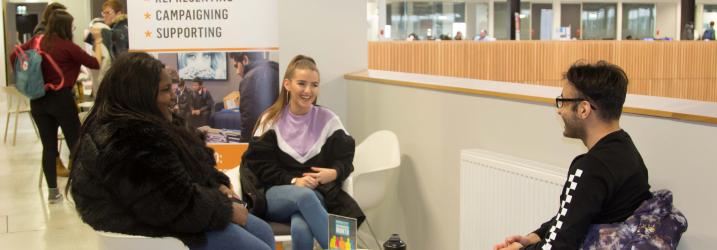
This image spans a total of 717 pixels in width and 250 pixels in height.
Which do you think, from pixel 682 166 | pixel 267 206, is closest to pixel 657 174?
pixel 682 166

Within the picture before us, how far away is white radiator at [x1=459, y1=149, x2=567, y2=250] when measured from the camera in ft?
10.1

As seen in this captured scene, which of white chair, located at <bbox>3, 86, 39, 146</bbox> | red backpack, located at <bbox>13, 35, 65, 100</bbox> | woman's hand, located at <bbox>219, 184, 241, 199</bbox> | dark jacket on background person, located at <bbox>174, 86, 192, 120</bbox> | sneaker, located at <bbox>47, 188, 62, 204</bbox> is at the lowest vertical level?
sneaker, located at <bbox>47, 188, 62, 204</bbox>

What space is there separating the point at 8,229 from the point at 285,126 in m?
2.66

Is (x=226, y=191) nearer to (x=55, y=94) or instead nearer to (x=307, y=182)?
(x=307, y=182)

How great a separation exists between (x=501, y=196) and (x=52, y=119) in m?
4.36

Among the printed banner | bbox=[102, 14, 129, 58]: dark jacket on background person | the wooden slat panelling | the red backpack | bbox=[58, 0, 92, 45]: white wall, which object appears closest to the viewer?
the printed banner

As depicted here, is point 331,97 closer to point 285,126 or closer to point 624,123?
point 285,126

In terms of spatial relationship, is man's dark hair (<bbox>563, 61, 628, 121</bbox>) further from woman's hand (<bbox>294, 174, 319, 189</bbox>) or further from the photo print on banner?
the photo print on banner

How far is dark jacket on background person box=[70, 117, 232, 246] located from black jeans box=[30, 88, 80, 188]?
3.96m

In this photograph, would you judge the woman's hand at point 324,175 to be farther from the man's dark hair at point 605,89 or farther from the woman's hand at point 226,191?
the man's dark hair at point 605,89

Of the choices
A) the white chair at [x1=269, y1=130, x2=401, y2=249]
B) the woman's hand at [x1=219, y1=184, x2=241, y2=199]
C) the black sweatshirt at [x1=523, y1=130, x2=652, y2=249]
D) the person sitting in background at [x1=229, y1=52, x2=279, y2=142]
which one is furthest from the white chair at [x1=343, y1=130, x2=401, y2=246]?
the black sweatshirt at [x1=523, y1=130, x2=652, y2=249]

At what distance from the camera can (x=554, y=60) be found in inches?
399

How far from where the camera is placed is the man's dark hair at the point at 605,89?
2336 millimetres

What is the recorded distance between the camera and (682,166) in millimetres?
2547
